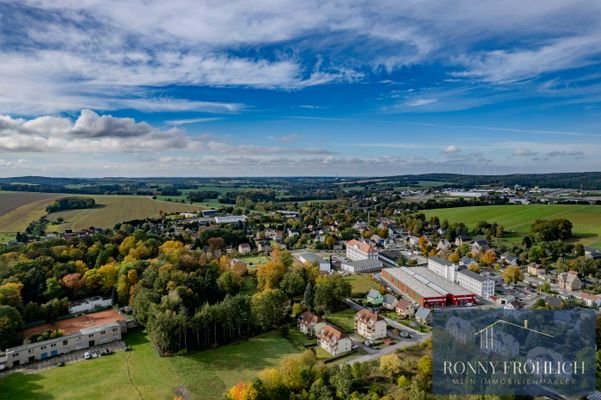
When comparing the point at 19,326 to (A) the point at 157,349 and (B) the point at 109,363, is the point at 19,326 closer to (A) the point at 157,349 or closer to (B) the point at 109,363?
(B) the point at 109,363

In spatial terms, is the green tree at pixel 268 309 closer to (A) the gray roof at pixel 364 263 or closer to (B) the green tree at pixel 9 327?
(B) the green tree at pixel 9 327

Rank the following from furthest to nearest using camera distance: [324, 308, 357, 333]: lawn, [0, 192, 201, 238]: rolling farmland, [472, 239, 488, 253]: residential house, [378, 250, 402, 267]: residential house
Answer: [0, 192, 201, 238]: rolling farmland < [472, 239, 488, 253]: residential house < [378, 250, 402, 267]: residential house < [324, 308, 357, 333]: lawn

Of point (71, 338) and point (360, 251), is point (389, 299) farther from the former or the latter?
point (71, 338)

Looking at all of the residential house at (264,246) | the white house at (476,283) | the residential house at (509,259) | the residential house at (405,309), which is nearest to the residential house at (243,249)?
the residential house at (264,246)

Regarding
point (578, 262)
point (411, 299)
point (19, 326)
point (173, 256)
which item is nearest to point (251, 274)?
point (173, 256)

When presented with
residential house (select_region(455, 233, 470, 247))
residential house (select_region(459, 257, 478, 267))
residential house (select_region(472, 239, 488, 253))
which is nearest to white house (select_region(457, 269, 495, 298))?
residential house (select_region(459, 257, 478, 267))

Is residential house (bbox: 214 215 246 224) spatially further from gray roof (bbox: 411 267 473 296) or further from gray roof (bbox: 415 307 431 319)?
gray roof (bbox: 415 307 431 319)
